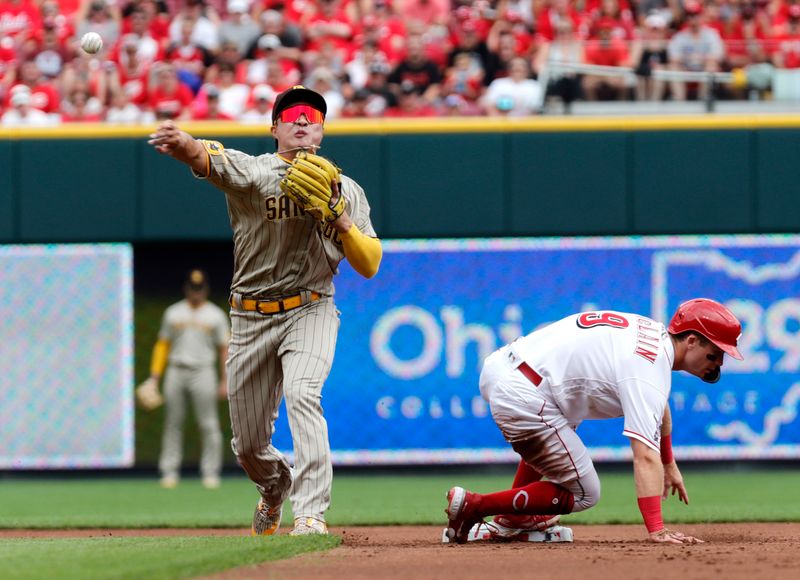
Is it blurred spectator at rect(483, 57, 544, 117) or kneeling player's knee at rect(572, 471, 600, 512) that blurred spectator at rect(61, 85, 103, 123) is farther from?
kneeling player's knee at rect(572, 471, 600, 512)

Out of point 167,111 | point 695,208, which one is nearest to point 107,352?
point 167,111

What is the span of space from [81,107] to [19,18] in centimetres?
203

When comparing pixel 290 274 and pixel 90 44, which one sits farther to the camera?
pixel 90 44

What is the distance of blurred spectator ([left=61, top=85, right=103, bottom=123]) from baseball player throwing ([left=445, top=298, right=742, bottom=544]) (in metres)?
7.14

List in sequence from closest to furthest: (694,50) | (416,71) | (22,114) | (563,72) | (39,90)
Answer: (563,72)
(694,50)
(22,114)
(416,71)
(39,90)

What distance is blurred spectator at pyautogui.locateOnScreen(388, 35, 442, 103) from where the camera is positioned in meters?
11.8

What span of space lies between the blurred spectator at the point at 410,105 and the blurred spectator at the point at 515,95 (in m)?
0.53

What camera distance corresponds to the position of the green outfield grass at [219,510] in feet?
15.1

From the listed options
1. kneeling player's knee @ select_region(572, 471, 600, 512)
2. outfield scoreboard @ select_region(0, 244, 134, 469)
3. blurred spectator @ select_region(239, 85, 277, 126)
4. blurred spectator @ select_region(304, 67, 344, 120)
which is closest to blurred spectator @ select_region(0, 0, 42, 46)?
outfield scoreboard @ select_region(0, 244, 134, 469)

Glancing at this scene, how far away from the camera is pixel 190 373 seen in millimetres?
10734

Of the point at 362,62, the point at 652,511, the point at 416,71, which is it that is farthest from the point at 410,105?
the point at 652,511

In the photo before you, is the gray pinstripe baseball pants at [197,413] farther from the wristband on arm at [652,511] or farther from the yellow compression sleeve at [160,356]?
the wristband on arm at [652,511]

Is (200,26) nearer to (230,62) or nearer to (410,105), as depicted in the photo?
(230,62)

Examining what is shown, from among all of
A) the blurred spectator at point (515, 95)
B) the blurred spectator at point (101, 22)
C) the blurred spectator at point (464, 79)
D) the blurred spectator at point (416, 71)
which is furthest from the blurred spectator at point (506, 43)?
the blurred spectator at point (101, 22)
